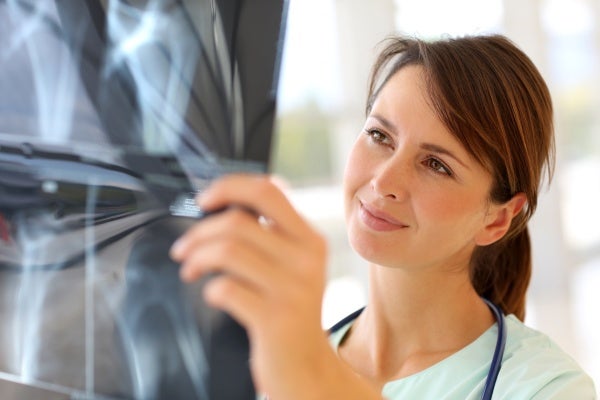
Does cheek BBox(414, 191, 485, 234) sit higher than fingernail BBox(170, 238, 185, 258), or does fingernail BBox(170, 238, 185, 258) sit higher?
fingernail BBox(170, 238, 185, 258)

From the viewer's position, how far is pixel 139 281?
0.59 metres

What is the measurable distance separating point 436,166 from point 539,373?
295mm

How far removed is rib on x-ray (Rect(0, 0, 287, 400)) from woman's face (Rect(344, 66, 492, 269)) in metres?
0.46

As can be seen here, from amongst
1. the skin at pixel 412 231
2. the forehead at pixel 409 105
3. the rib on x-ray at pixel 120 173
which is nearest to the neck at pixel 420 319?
the skin at pixel 412 231

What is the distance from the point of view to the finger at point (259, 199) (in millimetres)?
467

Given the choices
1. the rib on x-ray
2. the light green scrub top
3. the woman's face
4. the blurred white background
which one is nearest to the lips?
the woman's face

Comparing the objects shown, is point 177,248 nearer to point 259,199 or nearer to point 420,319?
point 259,199

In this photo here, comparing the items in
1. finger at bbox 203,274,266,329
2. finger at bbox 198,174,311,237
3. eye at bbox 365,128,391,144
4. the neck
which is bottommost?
the neck

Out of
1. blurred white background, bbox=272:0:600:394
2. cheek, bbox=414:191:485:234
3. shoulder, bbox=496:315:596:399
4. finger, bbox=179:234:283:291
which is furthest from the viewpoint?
blurred white background, bbox=272:0:600:394

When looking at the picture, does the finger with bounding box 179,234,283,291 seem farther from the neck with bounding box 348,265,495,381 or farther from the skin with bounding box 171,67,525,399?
the neck with bounding box 348,265,495,381

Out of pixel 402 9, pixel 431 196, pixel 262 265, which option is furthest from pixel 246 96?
pixel 402 9

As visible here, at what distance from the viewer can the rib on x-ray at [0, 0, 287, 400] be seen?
54cm

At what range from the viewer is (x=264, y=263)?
469 millimetres

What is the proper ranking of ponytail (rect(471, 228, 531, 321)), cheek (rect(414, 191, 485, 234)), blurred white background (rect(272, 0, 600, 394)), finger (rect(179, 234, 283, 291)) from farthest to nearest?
blurred white background (rect(272, 0, 600, 394)) → ponytail (rect(471, 228, 531, 321)) → cheek (rect(414, 191, 485, 234)) → finger (rect(179, 234, 283, 291))
